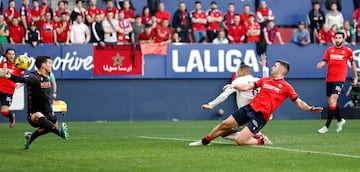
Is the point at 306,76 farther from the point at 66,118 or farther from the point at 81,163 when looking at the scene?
the point at 81,163

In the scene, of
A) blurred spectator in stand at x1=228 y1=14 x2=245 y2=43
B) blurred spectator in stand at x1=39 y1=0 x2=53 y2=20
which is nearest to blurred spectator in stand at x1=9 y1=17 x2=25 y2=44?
blurred spectator in stand at x1=39 y1=0 x2=53 y2=20

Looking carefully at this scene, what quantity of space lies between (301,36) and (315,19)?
3.35 ft

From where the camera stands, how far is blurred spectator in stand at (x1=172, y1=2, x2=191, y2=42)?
105 ft

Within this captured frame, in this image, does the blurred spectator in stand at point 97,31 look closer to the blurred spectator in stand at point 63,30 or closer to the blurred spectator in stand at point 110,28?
the blurred spectator in stand at point 110,28

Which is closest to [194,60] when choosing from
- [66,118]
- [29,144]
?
[66,118]

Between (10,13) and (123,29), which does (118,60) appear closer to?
(123,29)

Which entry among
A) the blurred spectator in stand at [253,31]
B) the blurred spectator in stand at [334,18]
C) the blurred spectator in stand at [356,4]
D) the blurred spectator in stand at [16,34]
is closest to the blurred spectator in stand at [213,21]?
the blurred spectator in stand at [253,31]

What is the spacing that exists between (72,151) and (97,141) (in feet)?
9.81

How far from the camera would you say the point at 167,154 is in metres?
15.1

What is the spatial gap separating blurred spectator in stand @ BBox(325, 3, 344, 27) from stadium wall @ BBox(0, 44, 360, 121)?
1.32 m

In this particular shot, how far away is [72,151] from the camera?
1594 cm

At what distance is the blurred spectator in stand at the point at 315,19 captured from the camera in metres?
33.0

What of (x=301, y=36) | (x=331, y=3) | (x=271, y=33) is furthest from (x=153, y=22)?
(x=331, y=3)

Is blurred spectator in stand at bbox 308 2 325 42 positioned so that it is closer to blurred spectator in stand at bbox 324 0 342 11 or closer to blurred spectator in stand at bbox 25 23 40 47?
blurred spectator in stand at bbox 324 0 342 11
